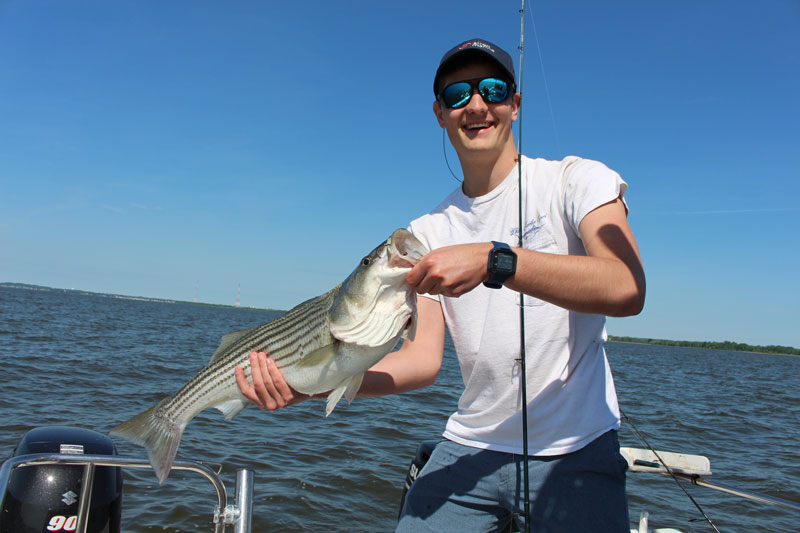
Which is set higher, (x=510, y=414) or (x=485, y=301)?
(x=485, y=301)

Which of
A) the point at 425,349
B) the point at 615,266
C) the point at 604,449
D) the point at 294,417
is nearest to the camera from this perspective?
the point at 615,266

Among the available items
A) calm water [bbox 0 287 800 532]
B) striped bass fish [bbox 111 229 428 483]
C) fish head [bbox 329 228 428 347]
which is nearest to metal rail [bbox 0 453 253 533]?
striped bass fish [bbox 111 229 428 483]

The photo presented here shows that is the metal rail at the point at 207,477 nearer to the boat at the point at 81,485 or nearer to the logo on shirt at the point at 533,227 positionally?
the boat at the point at 81,485

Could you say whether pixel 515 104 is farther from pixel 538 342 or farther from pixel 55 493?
pixel 55 493

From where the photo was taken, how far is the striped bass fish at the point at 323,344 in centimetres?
269

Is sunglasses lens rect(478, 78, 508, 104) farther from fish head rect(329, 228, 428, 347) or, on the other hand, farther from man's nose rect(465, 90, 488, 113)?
fish head rect(329, 228, 428, 347)

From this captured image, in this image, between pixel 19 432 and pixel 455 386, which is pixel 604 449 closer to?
pixel 19 432

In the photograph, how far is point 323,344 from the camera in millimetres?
2986

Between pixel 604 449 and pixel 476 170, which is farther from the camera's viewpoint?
pixel 476 170

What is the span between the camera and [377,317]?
2.74 meters

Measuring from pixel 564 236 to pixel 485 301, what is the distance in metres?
0.60

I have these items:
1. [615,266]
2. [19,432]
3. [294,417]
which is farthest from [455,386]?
[615,266]

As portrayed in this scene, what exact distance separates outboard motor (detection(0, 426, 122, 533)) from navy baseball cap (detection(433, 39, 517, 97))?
3.81 meters

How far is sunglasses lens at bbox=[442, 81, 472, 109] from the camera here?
3.11 m
